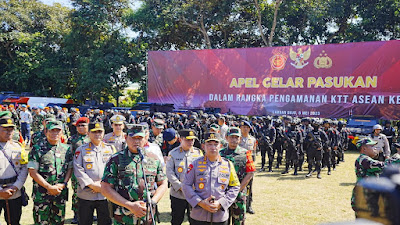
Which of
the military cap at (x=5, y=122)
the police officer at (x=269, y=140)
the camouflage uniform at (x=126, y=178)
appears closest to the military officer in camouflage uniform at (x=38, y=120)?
the police officer at (x=269, y=140)

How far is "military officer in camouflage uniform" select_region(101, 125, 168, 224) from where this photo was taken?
3.61 meters

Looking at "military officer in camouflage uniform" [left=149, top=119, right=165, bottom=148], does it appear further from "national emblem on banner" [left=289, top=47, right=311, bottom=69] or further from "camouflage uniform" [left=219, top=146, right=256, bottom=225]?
"national emblem on banner" [left=289, top=47, right=311, bottom=69]

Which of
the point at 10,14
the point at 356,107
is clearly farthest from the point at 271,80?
the point at 10,14

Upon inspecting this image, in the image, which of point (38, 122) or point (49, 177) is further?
point (38, 122)

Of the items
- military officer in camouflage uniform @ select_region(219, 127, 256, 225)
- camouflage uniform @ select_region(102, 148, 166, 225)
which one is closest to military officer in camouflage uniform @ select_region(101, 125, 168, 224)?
camouflage uniform @ select_region(102, 148, 166, 225)

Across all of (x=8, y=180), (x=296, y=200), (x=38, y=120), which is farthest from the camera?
(x=38, y=120)

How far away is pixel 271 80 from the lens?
21.1 metres

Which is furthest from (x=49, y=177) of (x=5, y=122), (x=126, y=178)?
(x=126, y=178)

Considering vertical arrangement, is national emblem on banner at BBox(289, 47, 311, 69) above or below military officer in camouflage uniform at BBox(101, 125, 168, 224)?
above

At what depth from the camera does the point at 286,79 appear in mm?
20688

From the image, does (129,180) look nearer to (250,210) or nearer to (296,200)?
(250,210)

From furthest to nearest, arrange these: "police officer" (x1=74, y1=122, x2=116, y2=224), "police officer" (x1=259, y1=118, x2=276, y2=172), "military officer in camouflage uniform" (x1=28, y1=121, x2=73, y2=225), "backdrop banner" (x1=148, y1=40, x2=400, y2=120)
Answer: "backdrop banner" (x1=148, y1=40, x2=400, y2=120) < "police officer" (x1=259, y1=118, x2=276, y2=172) < "police officer" (x1=74, y1=122, x2=116, y2=224) < "military officer in camouflage uniform" (x1=28, y1=121, x2=73, y2=225)

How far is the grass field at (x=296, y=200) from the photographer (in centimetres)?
678

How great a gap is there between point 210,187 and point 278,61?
18066mm
